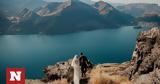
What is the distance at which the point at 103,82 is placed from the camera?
13.3 m

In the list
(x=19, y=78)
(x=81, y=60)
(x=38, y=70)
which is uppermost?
Answer: (x=19, y=78)

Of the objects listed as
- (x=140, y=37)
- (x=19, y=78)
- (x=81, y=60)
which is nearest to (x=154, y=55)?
(x=140, y=37)

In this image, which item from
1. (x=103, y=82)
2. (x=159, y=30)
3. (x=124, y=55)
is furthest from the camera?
(x=124, y=55)

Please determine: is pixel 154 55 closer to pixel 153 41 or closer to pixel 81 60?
pixel 153 41

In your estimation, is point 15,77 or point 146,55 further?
point 146,55

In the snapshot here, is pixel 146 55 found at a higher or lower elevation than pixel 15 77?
lower

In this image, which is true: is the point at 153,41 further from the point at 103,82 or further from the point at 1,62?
the point at 1,62

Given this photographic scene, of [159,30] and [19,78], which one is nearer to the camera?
[19,78]

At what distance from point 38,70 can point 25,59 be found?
34098mm

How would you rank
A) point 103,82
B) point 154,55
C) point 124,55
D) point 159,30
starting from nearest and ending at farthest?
point 103,82 < point 154,55 < point 159,30 < point 124,55

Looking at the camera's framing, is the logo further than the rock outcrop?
No

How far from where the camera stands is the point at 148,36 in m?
22.6

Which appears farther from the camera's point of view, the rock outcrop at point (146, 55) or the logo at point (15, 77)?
the rock outcrop at point (146, 55)

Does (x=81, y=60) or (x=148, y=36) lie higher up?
(x=148, y=36)
